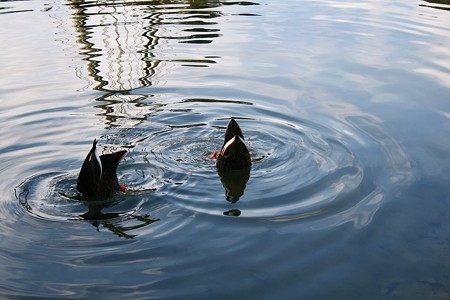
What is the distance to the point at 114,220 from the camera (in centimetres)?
593

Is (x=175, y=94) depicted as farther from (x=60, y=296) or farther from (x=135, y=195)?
(x=60, y=296)

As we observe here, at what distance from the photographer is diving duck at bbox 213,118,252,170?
22.2ft

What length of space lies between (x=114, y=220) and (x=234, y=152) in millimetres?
1594

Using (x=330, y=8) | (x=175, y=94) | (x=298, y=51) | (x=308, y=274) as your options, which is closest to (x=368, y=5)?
(x=330, y=8)

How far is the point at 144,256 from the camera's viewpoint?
5.19m

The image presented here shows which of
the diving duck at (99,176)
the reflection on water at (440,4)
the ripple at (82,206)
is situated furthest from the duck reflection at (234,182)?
the reflection on water at (440,4)

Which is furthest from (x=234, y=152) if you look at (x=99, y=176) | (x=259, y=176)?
(x=99, y=176)

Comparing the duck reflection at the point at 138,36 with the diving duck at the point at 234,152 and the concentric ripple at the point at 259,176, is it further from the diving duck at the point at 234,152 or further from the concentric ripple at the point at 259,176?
the diving duck at the point at 234,152

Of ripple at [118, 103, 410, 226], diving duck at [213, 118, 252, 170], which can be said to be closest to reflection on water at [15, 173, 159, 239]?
ripple at [118, 103, 410, 226]

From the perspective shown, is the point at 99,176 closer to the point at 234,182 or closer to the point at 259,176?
the point at 234,182

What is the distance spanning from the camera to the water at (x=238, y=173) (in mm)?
4953

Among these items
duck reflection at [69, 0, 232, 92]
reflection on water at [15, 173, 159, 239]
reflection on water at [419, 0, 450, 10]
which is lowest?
duck reflection at [69, 0, 232, 92]

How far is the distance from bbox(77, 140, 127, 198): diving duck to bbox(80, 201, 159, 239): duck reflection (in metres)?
0.16

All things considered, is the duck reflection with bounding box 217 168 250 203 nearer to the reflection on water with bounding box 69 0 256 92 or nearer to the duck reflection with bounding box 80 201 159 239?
the duck reflection with bounding box 80 201 159 239
